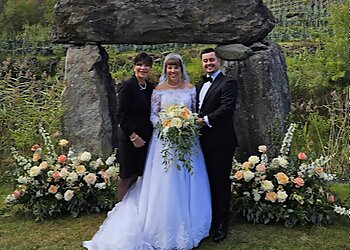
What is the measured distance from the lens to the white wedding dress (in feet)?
16.2

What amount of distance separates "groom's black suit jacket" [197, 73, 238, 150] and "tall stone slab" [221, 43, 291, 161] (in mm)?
1194

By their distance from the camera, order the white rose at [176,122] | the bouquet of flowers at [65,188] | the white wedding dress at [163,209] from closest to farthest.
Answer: the white rose at [176,122], the white wedding dress at [163,209], the bouquet of flowers at [65,188]

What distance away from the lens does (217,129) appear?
16.6 ft

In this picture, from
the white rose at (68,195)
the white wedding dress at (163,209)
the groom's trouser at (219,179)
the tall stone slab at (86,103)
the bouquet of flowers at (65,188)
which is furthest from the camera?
the tall stone slab at (86,103)

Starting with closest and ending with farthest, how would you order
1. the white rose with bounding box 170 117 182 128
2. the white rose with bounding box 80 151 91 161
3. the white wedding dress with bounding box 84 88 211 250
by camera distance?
the white rose with bounding box 170 117 182 128
the white wedding dress with bounding box 84 88 211 250
the white rose with bounding box 80 151 91 161

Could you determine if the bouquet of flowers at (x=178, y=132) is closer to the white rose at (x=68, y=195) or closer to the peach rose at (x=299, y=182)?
the peach rose at (x=299, y=182)

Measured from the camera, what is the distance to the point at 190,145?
196 inches

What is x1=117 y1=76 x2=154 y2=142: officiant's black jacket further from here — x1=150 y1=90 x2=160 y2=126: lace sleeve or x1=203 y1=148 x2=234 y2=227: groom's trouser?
x1=203 y1=148 x2=234 y2=227: groom's trouser

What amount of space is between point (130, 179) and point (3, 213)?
78.7 inches

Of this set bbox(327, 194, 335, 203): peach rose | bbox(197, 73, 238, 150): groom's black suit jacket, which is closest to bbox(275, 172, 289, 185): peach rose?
bbox(327, 194, 335, 203): peach rose

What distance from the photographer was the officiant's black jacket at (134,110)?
5.15 metres

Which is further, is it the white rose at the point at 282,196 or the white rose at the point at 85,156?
the white rose at the point at 85,156

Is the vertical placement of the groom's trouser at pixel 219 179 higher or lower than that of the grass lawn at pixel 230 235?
higher

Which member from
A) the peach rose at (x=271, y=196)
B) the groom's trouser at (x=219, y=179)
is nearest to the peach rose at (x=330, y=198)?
the peach rose at (x=271, y=196)
